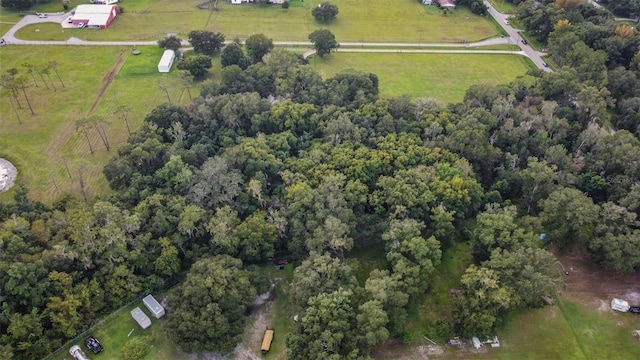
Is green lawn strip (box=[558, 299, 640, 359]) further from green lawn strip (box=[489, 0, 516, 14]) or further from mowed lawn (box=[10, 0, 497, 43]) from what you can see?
green lawn strip (box=[489, 0, 516, 14])

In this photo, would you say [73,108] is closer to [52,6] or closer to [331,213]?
[52,6]

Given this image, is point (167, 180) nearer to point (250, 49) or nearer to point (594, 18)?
point (250, 49)

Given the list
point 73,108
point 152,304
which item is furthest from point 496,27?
point 152,304

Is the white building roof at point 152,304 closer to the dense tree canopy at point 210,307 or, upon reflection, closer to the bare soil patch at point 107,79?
the dense tree canopy at point 210,307

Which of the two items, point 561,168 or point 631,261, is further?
point 561,168

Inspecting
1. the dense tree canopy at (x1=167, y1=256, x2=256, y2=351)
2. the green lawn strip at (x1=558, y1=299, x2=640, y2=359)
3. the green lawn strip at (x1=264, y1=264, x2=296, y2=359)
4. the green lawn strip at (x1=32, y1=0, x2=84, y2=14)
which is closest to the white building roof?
the dense tree canopy at (x1=167, y1=256, x2=256, y2=351)

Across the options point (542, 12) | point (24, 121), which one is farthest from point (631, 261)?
point (24, 121)

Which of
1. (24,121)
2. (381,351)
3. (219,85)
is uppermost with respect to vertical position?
(219,85)
